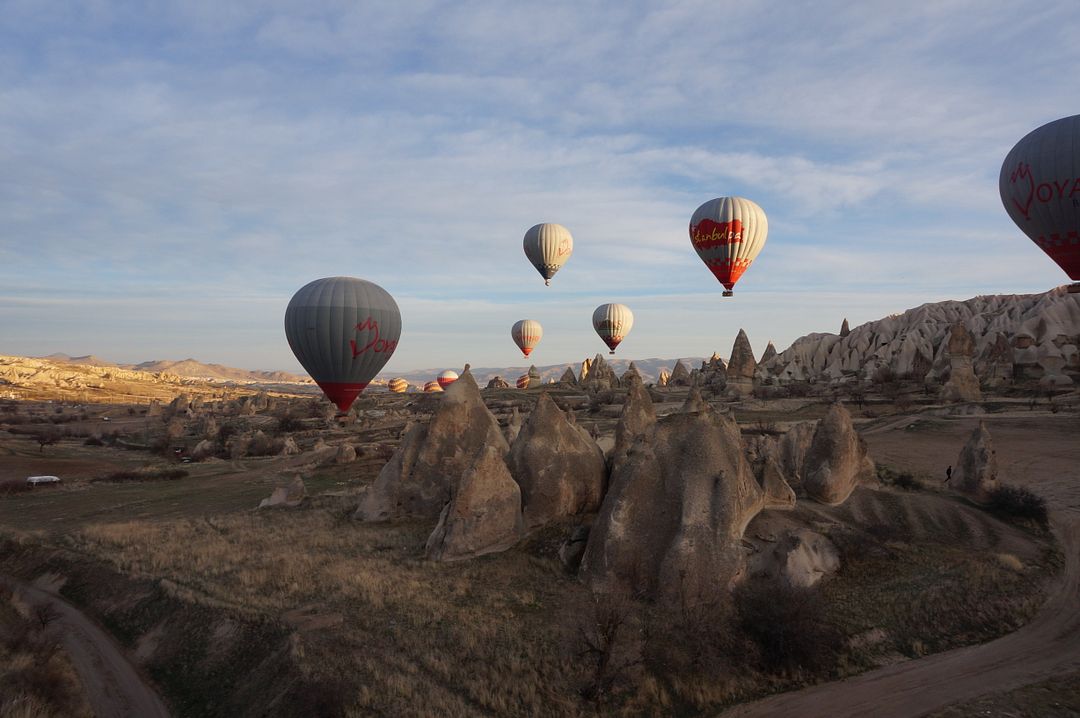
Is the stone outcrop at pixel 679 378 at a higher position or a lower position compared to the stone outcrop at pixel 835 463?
higher

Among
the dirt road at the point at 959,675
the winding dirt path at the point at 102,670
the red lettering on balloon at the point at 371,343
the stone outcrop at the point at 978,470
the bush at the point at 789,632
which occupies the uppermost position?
the red lettering on balloon at the point at 371,343

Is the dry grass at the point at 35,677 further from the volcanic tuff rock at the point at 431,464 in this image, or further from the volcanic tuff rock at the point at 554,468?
the volcanic tuff rock at the point at 554,468

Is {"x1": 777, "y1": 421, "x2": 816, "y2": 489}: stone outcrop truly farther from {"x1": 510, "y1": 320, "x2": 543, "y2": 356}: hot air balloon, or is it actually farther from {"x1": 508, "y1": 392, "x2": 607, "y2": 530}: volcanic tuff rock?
{"x1": 510, "y1": 320, "x2": 543, "y2": 356}: hot air balloon

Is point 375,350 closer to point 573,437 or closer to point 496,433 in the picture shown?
point 496,433

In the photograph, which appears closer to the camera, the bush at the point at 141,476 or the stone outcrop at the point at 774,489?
the stone outcrop at the point at 774,489

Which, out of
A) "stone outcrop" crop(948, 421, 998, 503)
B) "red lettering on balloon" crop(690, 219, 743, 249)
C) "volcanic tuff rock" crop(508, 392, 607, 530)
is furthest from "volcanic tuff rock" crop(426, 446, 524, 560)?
"red lettering on balloon" crop(690, 219, 743, 249)

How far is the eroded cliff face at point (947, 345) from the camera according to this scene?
70562 millimetres

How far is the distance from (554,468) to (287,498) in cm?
1576

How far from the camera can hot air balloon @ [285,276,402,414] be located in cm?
3872

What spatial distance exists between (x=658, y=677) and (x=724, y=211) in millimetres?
42260

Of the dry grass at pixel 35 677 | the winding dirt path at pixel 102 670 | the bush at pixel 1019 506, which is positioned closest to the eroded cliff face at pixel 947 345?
the bush at pixel 1019 506

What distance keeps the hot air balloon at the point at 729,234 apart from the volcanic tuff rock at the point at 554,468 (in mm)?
31392

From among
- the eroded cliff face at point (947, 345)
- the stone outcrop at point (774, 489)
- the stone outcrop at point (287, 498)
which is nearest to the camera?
the stone outcrop at point (774, 489)

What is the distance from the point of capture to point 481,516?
1955cm
